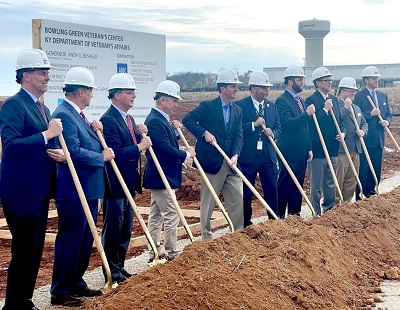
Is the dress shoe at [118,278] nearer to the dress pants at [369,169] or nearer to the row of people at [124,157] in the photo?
the row of people at [124,157]

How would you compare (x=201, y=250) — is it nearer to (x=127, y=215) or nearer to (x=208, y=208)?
(x=127, y=215)

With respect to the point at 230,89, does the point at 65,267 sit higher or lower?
lower

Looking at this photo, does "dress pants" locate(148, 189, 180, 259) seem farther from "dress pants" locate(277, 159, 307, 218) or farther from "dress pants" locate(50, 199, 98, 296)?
"dress pants" locate(277, 159, 307, 218)

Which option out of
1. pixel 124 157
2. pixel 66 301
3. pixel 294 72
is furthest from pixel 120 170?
pixel 294 72

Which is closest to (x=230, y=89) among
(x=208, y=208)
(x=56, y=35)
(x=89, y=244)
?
(x=208, y=208)

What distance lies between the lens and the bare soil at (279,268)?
21.3 feet

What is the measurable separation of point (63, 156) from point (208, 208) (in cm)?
370

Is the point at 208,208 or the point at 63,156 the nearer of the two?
the point at 63,156

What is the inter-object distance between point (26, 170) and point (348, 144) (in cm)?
814

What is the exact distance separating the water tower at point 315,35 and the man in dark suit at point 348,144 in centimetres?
7739

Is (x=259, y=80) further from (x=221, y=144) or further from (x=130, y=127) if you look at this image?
(x=130, y=127)

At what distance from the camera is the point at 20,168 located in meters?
7.12

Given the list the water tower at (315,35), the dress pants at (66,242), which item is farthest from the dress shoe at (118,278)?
the water tower at (315,35)

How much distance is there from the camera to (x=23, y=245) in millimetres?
7172
